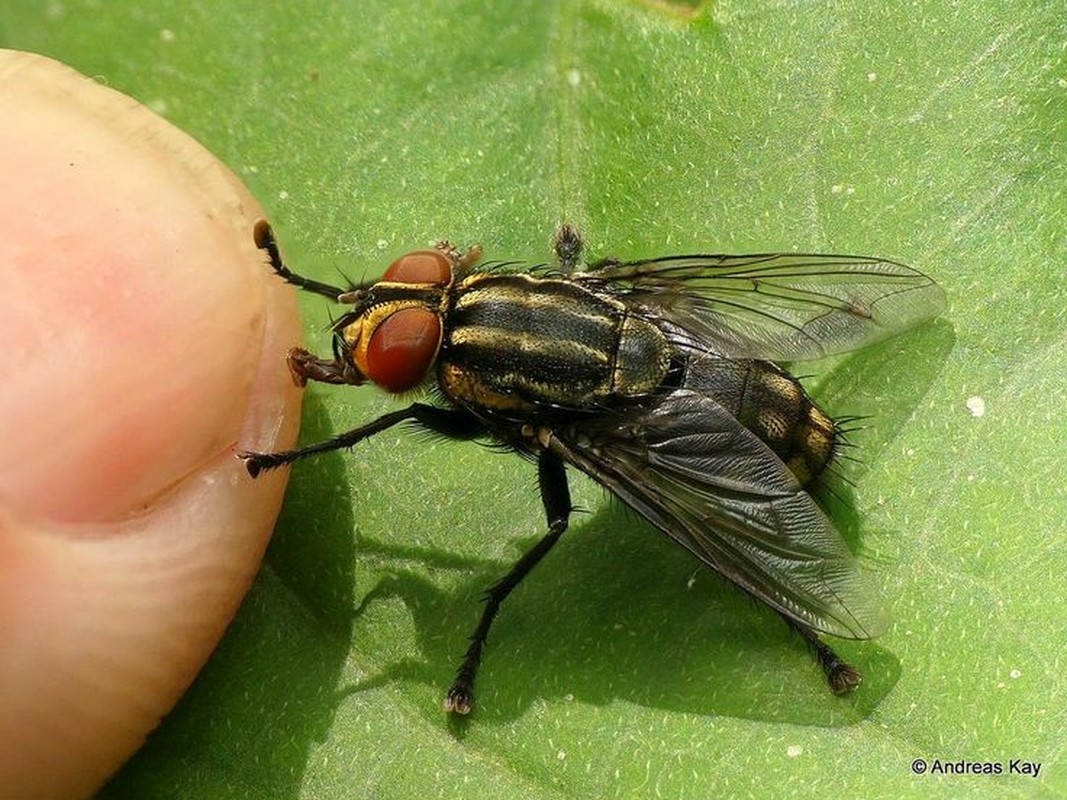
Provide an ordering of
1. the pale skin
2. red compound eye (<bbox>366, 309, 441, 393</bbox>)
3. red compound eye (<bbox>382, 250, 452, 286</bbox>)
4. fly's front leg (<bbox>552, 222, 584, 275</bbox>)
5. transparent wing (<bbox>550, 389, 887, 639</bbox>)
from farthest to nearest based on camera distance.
Answer: fly's front leg (<bbox>552, 222, 584, 275</bbox>), red compound eye (<bbox>382, 250, 452, 286</bbox>), red compound eye (<bbox>366, 309, 441, 393</bbox>), transparent wing (<bbox>550, 389, 887, 639</bbox>), the pale skin

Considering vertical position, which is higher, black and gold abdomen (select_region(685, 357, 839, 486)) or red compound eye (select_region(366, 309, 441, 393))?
red compound eye (select_region(366, 309, 441, 393))

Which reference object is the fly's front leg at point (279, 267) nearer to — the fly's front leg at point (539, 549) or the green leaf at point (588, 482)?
the green leaf at point (588, 482)

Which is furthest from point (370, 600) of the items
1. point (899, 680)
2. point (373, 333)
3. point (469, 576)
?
point (899, 680)

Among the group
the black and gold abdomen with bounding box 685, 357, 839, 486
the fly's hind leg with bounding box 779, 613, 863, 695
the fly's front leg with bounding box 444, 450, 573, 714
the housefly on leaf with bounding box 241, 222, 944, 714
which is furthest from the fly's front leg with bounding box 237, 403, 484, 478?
the fly's hind leg with bounding box 779, 613, 863, 695

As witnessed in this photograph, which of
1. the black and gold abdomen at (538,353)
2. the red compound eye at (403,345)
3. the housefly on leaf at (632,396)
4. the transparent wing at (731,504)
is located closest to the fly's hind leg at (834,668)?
the housefly on leaf at (632,396)

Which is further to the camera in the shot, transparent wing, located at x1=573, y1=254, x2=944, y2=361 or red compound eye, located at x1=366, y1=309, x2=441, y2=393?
transparent wing, located at x1=573, y1=254, x2=944, y2=361

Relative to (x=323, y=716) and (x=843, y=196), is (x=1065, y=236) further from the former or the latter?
(x=323, y=716)

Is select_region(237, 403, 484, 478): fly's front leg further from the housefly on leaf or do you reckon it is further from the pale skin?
the pale skin
